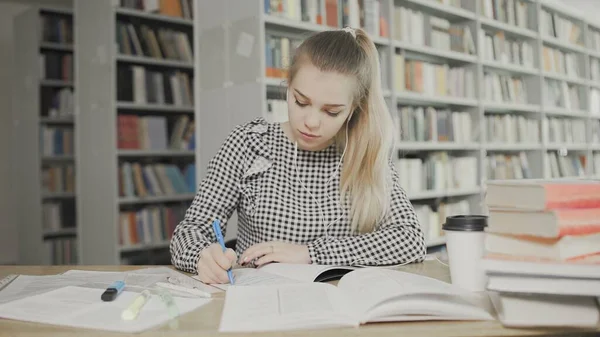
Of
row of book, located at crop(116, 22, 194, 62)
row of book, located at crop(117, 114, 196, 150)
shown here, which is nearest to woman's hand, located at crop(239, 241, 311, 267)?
row of book, located at crop(117, 114, 196, 150)

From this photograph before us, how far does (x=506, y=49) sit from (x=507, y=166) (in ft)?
2.97

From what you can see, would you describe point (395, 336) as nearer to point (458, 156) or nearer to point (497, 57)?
point (458, 156)

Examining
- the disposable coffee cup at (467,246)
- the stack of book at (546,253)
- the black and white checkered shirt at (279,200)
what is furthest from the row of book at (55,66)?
the stack of book at (546,253)

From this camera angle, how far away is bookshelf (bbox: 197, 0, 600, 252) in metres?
2.85

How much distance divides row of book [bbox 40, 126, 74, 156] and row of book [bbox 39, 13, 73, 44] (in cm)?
80

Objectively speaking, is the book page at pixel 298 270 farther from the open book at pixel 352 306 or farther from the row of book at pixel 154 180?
the row of book at pixel 154 180

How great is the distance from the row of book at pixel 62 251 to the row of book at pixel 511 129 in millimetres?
3540

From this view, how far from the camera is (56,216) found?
4.92 metres

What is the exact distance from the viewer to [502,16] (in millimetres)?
4418

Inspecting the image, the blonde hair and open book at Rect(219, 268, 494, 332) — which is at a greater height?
the blonde hair

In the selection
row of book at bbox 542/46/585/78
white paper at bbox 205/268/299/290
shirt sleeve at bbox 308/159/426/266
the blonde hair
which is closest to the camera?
white paper at bbox 205/268/299/290

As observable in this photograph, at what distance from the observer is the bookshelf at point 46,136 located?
16.1ft

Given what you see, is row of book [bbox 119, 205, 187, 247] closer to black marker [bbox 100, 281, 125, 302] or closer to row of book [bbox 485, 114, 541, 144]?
row of book [bbox 485, 114, 541, 144]

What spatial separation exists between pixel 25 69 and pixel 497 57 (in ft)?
13.1
